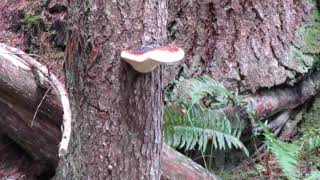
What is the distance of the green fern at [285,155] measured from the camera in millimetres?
3232

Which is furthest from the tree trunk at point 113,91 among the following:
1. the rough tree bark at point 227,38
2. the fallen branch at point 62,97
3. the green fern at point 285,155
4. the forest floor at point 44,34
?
the forest floor at point 44,34

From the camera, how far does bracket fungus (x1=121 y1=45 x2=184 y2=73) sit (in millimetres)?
1885

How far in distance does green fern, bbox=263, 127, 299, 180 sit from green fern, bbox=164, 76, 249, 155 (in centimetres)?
20

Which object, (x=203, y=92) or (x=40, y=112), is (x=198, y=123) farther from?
(x=40, y=112)

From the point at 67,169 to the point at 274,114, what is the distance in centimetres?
232

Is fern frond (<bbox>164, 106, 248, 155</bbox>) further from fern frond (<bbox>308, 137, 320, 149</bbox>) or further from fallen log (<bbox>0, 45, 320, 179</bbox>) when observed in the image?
fern frond (<bbox>308, 137, 320, 149</bbox>)

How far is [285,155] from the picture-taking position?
3.27 meters

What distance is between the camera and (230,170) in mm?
3979

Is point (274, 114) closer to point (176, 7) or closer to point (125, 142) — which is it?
point (176, 7)

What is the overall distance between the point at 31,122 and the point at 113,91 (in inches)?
63.9

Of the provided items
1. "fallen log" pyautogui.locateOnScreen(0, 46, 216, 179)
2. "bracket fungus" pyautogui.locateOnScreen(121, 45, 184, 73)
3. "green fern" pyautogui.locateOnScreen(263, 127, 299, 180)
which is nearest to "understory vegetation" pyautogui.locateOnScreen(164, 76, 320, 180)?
"green fern" pyautogui.locateOnScreen(263, 127, 299, 180)

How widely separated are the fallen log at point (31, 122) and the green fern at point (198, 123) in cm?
13

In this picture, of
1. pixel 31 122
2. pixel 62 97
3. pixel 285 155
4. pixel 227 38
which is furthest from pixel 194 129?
pixel 31 122

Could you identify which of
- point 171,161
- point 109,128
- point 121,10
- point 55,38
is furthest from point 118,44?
point 55,38
